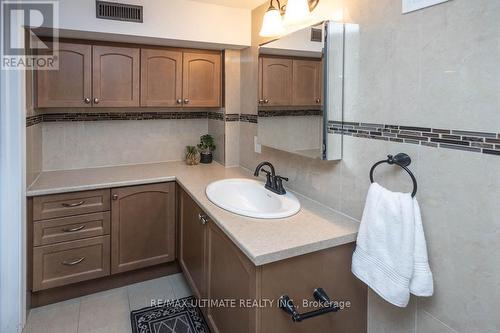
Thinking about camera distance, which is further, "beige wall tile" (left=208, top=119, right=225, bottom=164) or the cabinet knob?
"beige wall tile" (left=208, top=119, right=225, bottom=164)

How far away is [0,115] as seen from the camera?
171 centimetres

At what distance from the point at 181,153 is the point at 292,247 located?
6.71 ft

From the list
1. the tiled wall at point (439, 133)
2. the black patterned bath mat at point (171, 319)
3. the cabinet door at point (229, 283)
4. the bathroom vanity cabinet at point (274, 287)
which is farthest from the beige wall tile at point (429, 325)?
the black patterned bath mat at point (171, 319)

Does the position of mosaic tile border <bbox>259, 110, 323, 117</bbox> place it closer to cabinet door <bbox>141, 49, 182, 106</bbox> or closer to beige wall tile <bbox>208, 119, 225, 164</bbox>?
beige wall tile <bbox>208, 119, 225, 164</bbox>

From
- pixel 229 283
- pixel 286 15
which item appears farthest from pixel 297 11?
pixel 229 283

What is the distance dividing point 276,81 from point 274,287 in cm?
132

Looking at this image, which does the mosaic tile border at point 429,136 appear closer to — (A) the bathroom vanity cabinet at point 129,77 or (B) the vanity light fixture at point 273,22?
(B) the vanity light fixture at point 273,22

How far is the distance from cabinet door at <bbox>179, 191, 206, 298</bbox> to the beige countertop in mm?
140

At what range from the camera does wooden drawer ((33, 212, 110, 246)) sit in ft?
7.01

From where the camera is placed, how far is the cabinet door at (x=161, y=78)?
2543mm

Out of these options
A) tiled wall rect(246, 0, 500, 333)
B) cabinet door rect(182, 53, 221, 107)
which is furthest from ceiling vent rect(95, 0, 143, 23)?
tiled wall rect(246, 0, 500, 333)

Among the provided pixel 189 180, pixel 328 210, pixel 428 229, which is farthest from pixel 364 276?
pixel 189 180

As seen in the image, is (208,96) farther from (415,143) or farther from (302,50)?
(415,143)

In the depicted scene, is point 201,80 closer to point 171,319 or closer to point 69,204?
point 69,204
